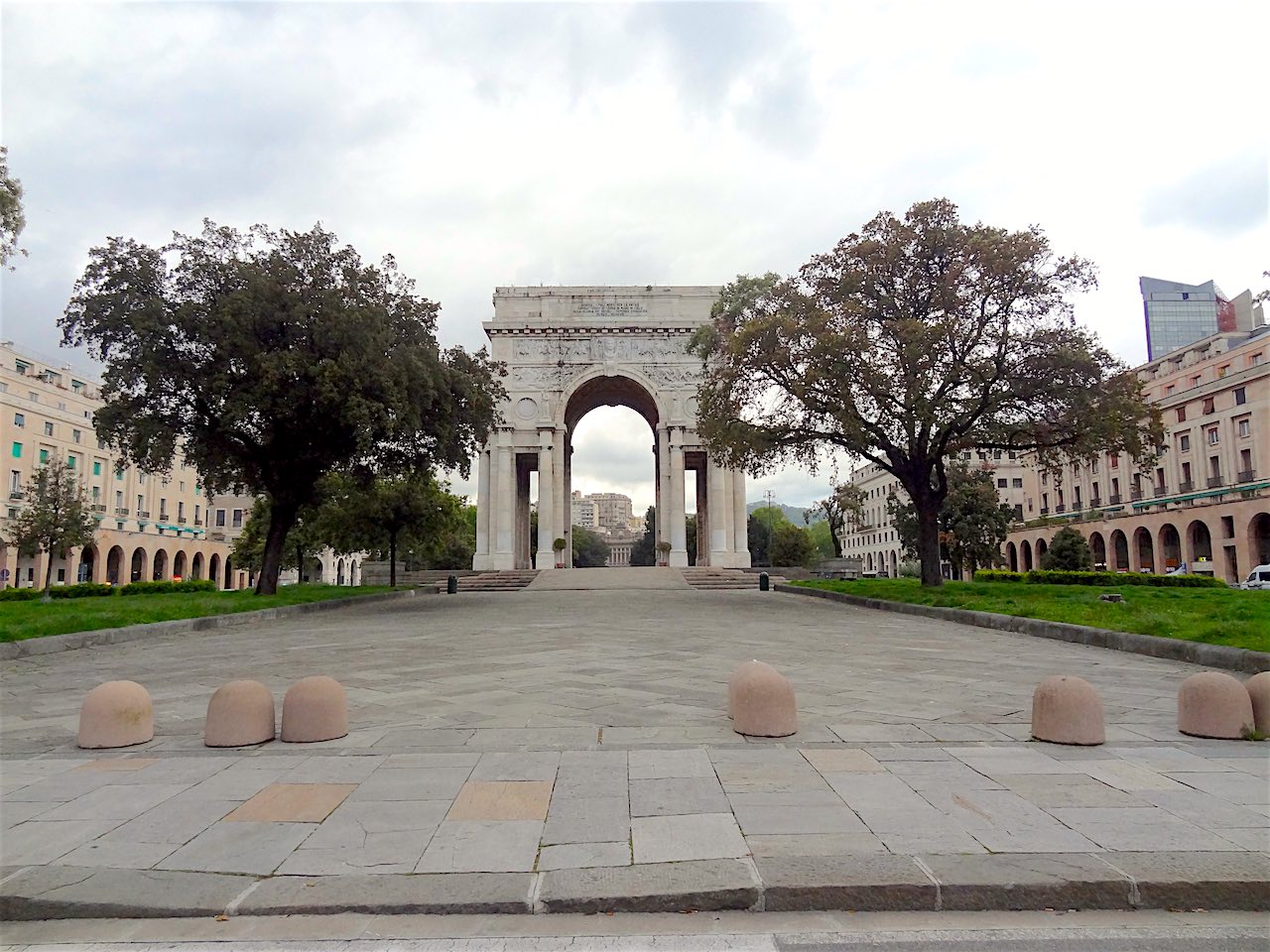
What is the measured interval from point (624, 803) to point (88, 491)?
6532 cm

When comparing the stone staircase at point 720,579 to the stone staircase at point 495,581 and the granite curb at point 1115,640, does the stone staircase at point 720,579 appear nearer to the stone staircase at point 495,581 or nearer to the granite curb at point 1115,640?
the stone staircase at point 495,581

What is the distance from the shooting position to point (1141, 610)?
46.6ft

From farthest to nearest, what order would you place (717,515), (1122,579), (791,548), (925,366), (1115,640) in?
(791,548) < (717,515) < (1122,579) < (925,366) < (1115,640)

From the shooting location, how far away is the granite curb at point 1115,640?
31.2 feet

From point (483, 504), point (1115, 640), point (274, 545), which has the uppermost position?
point (483, 504)

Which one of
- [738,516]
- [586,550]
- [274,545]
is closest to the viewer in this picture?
[274,545]

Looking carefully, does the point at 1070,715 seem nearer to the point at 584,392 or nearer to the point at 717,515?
the point at 717,515

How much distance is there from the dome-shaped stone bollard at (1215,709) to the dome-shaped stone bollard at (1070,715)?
0.80 meters

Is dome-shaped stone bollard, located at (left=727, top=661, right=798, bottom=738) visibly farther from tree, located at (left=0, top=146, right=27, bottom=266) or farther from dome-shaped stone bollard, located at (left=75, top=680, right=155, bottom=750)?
tree, located at (left=0, top=146, right=27, bottom=266)

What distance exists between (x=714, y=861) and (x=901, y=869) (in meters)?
0.88

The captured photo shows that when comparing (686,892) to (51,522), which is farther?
(51,522)

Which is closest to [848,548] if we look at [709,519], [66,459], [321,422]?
[709,519]

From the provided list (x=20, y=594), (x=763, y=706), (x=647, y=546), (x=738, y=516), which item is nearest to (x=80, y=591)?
(x=20, y=594)

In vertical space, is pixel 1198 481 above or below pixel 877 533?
above
